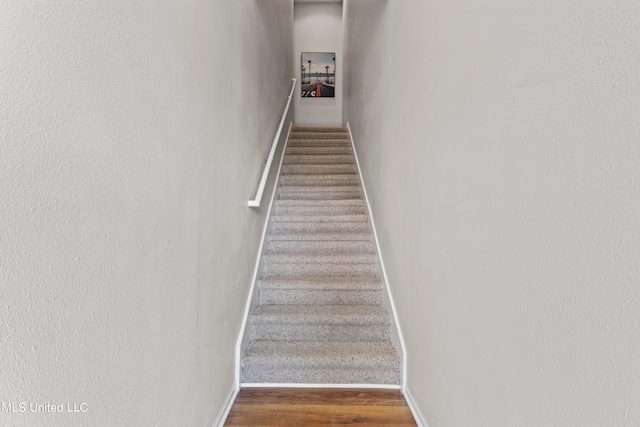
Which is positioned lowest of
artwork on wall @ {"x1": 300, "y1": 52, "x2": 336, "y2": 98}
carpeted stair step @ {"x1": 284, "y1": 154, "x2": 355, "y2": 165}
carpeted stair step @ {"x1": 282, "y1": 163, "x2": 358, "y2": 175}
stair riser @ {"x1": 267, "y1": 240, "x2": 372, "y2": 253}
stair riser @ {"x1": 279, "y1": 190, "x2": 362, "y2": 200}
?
stair riser @ {"x1": 267, "y1": 240, "x2": 372, "y2": 253}

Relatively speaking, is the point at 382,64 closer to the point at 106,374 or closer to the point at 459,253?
the point at 459,253

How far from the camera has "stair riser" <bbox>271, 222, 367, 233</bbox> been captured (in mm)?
3004

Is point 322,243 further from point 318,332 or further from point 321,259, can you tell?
point 318,332

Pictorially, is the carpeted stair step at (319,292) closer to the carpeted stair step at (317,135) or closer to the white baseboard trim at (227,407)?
the white baseboard trim at (227,407)

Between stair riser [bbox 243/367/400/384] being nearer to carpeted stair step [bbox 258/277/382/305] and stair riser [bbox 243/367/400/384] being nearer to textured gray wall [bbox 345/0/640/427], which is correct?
textured gray wall [bbox 345/0/640/427]

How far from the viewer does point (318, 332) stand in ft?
7.02

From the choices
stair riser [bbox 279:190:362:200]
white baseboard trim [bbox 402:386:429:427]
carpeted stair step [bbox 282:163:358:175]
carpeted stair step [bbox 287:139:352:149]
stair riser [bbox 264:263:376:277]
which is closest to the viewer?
white baseboard trim [bbox 402:386:429:427]

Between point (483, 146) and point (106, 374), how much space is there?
1.24 meters

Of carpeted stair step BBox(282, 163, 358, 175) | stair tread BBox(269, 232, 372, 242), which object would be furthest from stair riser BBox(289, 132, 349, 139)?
stair tread BBox(269, 232, 372, 242)

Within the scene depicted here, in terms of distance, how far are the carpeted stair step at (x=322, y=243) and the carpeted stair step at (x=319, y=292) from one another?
0.44 metres

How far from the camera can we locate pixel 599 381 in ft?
1.99

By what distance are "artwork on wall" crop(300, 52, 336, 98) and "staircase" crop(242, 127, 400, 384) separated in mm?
3105

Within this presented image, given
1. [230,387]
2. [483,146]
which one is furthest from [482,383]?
[230,387]

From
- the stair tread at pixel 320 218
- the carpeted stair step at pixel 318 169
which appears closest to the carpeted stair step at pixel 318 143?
the carpeted stair step at pixel 318 169
